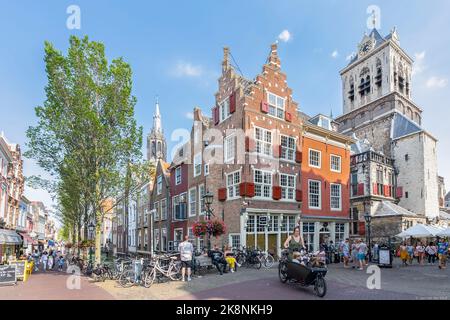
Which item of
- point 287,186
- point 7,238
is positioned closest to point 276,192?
point 287,186

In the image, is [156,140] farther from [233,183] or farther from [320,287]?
[320,287]

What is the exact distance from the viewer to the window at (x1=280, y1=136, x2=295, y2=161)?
76.7 ft

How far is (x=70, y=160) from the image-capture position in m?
17.9

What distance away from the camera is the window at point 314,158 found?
2545 centimetres

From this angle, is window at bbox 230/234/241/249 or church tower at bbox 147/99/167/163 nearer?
window at bbox 230/234/241/249

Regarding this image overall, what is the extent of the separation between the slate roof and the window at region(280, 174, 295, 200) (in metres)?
23.5

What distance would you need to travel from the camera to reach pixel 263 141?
72.9ft

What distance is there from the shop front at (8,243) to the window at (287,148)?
757 inches

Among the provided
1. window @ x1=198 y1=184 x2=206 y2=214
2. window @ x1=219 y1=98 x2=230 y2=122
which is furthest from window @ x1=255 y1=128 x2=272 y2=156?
window @ x1=198 y1=184 x2=206 y2=214

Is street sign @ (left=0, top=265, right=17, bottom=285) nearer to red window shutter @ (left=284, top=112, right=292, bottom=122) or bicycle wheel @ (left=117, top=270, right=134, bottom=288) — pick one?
bicycle wheel @ (left=117, top=270, right=134, bottom=288)

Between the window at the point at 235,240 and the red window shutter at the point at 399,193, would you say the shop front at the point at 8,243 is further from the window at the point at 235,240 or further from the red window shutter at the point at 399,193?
the red window shutter at the point at 399,193

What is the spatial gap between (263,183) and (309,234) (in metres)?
6.38
